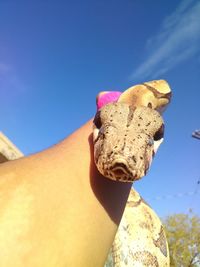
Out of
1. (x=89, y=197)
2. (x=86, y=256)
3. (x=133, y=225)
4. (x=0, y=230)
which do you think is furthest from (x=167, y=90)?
(x=0, y=230)

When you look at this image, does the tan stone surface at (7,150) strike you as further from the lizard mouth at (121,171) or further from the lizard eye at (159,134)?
the lizard mouth at (121,171)

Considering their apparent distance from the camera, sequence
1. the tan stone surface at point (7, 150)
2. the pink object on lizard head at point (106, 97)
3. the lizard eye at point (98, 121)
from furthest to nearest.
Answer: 1. the tan stone surface at point (7, 150)
2. the pink object on lizard head at point (106, 97)
3. the lizard eye at point (98, 121)

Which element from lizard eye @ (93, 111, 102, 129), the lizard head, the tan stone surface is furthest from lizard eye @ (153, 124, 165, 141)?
the tan stone surface

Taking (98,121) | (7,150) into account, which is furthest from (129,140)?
(7,150)

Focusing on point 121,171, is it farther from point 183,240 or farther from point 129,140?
point 183,240

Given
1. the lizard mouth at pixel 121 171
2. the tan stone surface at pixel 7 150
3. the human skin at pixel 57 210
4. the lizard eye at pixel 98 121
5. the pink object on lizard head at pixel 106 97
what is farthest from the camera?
the tan stone surface at pixel 7 150

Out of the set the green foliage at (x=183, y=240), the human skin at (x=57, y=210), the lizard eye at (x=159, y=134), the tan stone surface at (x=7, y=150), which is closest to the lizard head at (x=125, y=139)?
the lizard eye at (x=159, y=134)

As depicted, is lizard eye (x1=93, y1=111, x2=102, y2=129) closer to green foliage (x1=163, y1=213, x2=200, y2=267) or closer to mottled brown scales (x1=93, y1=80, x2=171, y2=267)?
mottled brown scales (x1=93, y1=80, x2=171, y2=267)
